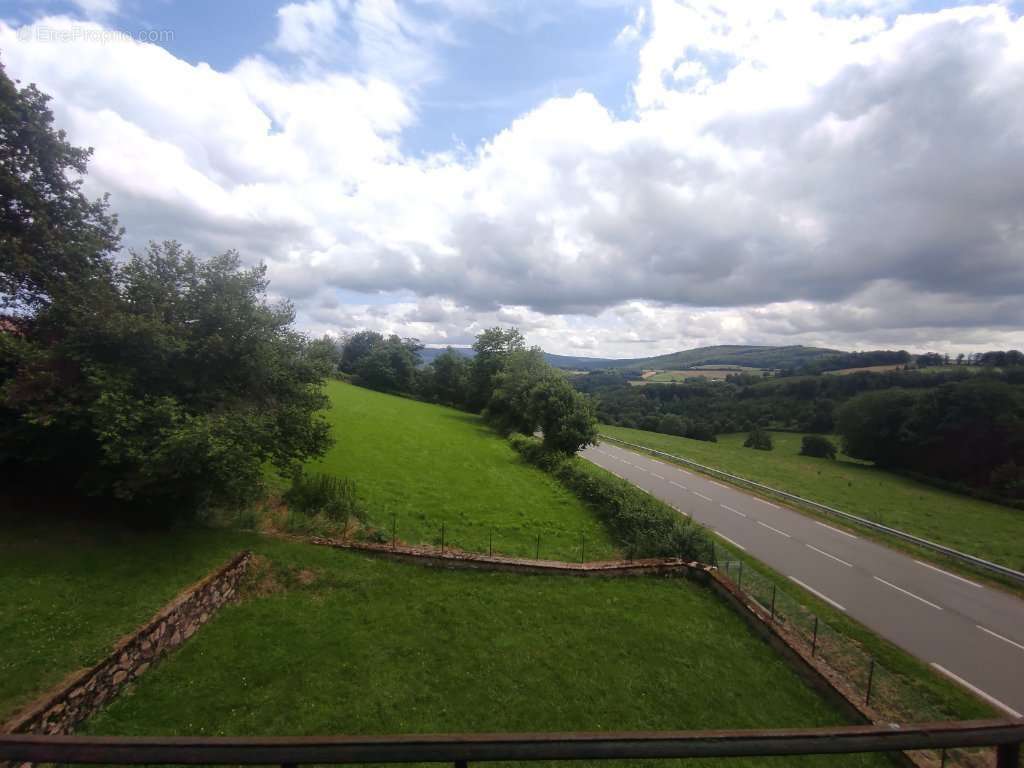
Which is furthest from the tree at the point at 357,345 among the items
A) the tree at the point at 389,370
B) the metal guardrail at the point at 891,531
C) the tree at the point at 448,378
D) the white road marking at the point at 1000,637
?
the white road marking at the point at 1000,637

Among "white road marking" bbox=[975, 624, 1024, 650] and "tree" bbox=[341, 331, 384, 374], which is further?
"tree" bbox=[341, 331, 384, 374]

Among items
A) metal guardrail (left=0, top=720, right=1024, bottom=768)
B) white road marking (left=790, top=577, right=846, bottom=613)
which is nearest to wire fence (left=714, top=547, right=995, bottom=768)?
white road marking (left=790, top=577, right=846, bottom=613)

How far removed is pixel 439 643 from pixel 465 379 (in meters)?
61.3

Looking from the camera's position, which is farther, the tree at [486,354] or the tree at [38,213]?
the tree at [486,354]

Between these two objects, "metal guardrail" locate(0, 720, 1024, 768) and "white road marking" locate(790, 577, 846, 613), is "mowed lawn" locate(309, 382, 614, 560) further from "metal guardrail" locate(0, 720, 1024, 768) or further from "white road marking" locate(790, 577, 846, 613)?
"metal guardrail" locate(0, 720, 1024, 768)

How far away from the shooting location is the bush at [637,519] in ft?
61.7

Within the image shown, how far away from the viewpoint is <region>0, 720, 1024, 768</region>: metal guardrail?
179cm

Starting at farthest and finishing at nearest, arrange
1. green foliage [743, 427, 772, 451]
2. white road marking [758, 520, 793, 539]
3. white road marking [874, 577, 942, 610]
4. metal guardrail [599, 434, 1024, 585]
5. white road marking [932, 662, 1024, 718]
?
1. green foliage [743, 427, 772, 451]
2. white road marking [758, 520, 793, 539]
3. metal guardrail [599, 434, 1024, 585]
4. white road marking [874, 577, 942, 610]
5. white road marking [932, 662, 1024, 718]

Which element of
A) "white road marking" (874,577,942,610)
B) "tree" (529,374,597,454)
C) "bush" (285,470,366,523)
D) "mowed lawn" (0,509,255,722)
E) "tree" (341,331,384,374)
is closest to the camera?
"mowed lawn" (0,509,255,722)

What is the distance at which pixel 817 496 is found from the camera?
3597 cm

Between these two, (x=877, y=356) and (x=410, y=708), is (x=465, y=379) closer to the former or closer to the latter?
(x=410, y=708)

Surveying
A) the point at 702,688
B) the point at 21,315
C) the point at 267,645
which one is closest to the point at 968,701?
the point at 702,688

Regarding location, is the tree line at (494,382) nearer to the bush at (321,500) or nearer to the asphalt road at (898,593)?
the bush at (321,500)

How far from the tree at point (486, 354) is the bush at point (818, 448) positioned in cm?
4293
